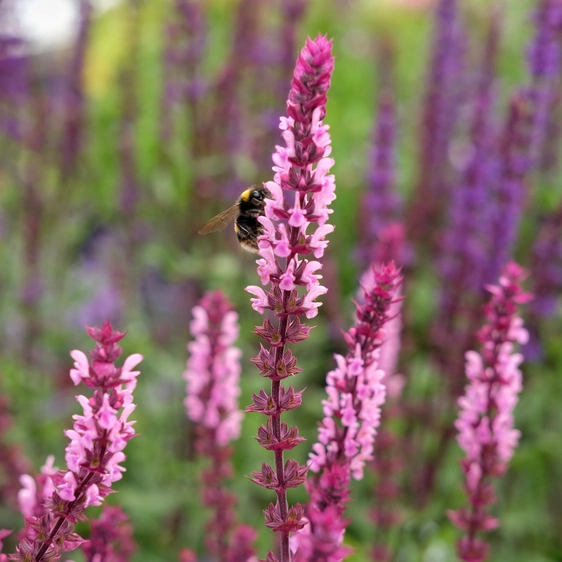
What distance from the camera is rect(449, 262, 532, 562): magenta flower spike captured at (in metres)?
2.09

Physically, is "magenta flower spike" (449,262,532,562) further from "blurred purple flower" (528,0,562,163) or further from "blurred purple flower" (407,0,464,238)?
"blurred purple flower" (407,0,464,238)

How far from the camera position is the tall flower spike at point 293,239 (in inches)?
56.6

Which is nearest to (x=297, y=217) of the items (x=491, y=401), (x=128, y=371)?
(x=128, y=371)

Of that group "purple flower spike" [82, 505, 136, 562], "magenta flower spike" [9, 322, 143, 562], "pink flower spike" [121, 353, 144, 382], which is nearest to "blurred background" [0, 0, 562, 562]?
"purple flower spike" [82, 505, 136, 562]

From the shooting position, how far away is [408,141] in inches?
336

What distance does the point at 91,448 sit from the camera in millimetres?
1433

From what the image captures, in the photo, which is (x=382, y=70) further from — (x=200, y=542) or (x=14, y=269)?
(x=200, y=542)

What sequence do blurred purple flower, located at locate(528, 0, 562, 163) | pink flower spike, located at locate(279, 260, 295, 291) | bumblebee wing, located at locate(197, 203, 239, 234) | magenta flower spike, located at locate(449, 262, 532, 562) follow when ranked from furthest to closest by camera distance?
blurred purple flower, located at locate(528, 0, 562, 163), bumblebee wing, located at locate(197, 203, 239, 234), magenta flower spike, located at locate(449, 262, 532, 562), pink flower spike, located at locate(279, 260, 295, 291)

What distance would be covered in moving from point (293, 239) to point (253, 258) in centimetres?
→ 385

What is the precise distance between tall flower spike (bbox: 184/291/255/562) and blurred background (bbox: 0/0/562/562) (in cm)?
87

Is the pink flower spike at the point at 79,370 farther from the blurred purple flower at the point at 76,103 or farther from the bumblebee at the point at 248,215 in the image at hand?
the blurred purple flower at the point at 76,103

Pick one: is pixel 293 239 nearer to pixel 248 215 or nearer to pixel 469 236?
pixel 248 215

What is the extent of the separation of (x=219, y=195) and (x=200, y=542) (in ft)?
7.66

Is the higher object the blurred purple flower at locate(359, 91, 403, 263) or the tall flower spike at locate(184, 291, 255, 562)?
the blurred purple flower at locate(359, 91, 403, 263)
